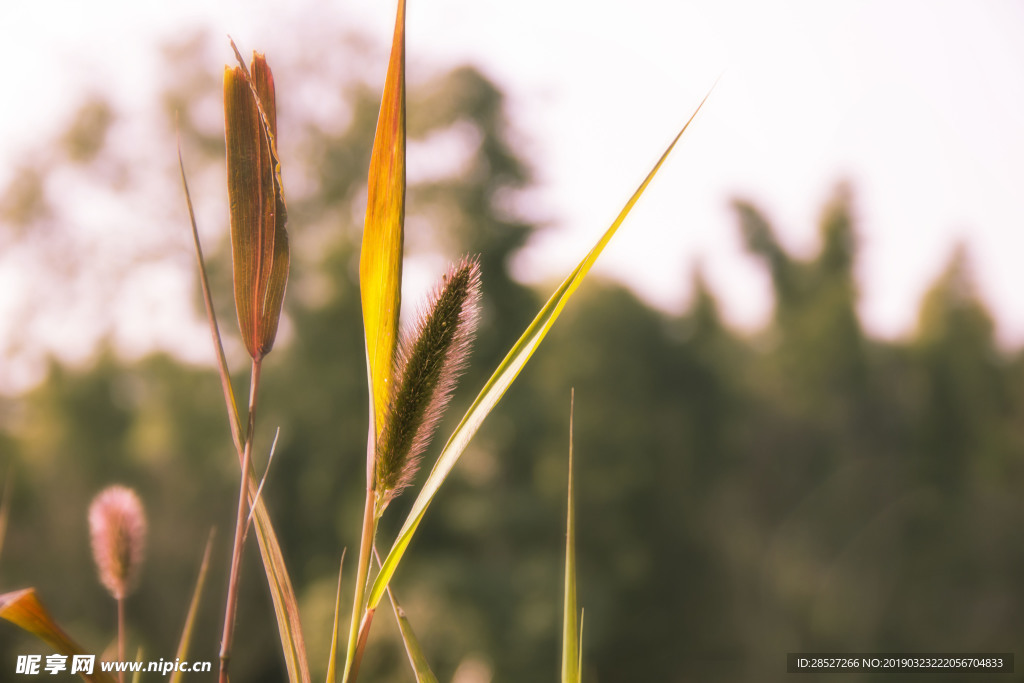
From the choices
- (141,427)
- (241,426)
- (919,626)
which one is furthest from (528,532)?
(241,426)

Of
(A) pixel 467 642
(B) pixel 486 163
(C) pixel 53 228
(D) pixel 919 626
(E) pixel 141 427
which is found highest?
(B) pixel 486 163

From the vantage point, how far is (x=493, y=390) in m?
0.32

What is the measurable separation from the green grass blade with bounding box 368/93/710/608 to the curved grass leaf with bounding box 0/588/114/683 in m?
0.13

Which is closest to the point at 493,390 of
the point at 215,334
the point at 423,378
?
the point at 423,378

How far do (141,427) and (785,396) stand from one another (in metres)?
8.68

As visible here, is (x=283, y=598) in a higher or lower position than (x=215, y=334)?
lower

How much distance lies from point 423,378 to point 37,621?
0.20m

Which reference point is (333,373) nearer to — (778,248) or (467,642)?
(467,642)

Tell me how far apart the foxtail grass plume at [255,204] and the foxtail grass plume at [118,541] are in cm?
27

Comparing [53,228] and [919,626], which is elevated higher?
[53,228]

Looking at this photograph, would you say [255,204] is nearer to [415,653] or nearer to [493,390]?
[493,390]

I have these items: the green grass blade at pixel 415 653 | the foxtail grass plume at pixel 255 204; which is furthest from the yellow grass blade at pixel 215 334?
the green grass blade at pixel 415 653

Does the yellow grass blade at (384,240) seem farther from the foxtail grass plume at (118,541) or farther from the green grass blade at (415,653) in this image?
the foxtail grass plume at (118,541)

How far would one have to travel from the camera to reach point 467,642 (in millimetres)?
6328
